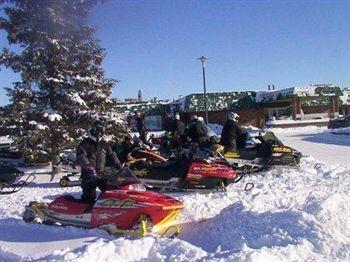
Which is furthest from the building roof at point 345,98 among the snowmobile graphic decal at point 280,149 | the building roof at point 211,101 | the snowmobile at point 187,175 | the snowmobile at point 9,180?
the snowmobile at point 9,180

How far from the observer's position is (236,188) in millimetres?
9891

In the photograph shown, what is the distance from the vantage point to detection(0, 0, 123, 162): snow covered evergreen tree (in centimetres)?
1449

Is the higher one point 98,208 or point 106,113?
point 106,113

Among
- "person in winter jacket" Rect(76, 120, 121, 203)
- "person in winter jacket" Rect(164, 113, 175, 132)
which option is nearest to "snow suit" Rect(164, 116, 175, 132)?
"person in winter jacket" Rect(164, 113, 175, 132)

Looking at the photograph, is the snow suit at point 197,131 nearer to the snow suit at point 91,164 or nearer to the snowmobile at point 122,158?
the snowmobile at point 122,158

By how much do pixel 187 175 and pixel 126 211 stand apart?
308cm

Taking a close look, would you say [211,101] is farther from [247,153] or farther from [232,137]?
[247,153]

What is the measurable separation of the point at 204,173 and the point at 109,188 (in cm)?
301

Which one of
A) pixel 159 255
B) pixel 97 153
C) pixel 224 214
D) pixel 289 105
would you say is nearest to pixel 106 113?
pixel 97 153

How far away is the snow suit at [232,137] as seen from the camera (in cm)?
1186

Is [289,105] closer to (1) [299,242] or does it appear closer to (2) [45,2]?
(2) [45,2]

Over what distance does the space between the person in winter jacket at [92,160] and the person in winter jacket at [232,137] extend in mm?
4765

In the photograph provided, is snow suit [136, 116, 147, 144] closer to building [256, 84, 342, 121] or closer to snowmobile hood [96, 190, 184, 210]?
snowmobile hood [96, 190, 184, 210]

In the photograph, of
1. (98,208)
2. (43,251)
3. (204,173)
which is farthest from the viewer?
(204,173)
